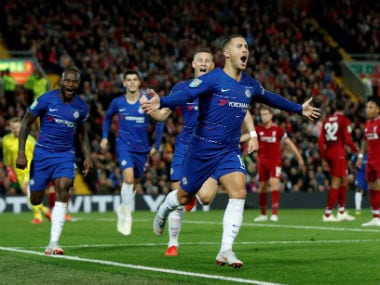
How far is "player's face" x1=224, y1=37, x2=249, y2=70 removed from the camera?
33.9 ft

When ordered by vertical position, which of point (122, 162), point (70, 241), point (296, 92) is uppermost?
point (296, 92)

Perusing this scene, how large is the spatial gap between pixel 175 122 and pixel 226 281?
2276cm

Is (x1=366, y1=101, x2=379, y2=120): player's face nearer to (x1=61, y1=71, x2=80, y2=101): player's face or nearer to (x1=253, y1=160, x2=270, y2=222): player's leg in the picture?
(x1=253, y1=160, x2=270, y2=222): player's leg

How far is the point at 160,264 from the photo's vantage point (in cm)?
1077

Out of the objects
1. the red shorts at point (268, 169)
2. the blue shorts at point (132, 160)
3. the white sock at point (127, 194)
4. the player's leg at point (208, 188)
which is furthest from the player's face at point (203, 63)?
the red shorts at point (268, 169)

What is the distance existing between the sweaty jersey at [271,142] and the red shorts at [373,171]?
7.43 ft

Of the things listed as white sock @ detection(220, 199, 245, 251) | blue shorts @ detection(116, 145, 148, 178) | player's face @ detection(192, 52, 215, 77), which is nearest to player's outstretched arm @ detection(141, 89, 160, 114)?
white sock @ detection(220, 199, 245, 251)

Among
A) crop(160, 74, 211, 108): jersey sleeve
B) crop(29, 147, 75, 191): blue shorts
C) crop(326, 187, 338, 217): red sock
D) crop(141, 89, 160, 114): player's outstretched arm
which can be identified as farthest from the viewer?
crop(326, 187, 338, 217): red sock

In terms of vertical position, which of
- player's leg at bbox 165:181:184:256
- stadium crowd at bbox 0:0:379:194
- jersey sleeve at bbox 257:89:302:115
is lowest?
player's leg at bbox 165:181:184:256

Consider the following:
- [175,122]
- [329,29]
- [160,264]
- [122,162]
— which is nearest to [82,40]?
[175,122]

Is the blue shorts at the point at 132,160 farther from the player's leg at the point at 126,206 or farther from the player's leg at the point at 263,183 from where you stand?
the player's leg at the point at 263,183

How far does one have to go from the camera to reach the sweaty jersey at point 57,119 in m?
12.7

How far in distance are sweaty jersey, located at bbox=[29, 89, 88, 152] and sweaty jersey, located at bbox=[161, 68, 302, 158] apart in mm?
2674

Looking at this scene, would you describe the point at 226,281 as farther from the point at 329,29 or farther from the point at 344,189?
the point at 329,29
